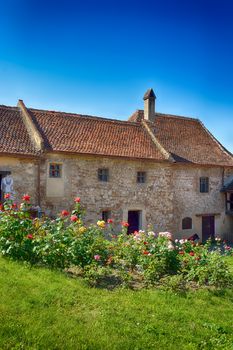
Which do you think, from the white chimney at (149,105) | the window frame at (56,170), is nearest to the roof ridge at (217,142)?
the white chimney at (149,105)

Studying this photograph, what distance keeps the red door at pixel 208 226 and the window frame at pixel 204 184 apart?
1.90m

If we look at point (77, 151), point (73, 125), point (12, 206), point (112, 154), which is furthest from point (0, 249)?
point (73, 125)

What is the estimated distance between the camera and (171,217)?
68.7ft

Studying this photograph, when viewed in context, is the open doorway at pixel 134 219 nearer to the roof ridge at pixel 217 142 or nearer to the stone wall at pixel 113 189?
the stone wall at pixel 113 189

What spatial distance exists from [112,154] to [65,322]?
45.3 feet

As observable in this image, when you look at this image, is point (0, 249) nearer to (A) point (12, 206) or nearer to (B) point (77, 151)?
(A) point (12, 206)

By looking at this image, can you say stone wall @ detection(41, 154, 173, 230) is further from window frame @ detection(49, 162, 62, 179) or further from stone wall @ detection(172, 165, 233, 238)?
stone wall @ detection(172, 165, 233, 238)

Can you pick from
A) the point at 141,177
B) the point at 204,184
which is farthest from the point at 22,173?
the point at 204,184

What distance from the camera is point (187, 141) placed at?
24.2 metres

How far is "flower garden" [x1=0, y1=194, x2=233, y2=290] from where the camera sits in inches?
315

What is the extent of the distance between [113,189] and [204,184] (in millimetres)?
7363

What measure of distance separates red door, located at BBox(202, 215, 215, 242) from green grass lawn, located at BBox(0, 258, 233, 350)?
15417 mm

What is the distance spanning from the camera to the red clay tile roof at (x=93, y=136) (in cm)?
1859

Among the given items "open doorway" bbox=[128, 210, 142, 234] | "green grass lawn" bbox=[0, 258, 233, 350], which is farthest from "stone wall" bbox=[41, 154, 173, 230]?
"green grass lawn" bbox=[0, 258, 233, 350]
